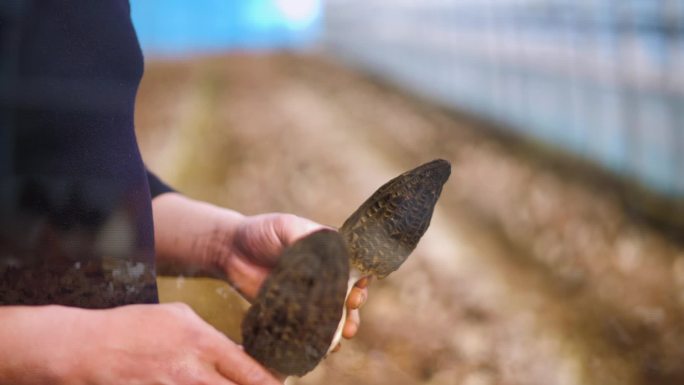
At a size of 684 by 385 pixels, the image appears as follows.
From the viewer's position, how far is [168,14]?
0.89m

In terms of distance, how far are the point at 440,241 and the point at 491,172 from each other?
113 centimetres

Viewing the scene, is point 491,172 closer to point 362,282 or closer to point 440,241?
point 440,241

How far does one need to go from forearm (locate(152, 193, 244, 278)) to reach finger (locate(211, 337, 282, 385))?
13cm

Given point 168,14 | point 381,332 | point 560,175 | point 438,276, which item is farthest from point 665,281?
point 168,14

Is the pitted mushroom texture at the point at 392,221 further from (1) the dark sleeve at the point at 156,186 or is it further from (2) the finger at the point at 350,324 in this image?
(1) the dark sleeve at the point at 156,186

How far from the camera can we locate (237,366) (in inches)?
24.0

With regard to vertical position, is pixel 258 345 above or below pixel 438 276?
above

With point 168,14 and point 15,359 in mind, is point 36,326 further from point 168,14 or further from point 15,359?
point 168,14

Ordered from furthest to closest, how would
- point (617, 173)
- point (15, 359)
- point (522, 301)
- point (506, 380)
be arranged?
point (617, 173) → point (522, 301) → point (506, 380) → point (15, 359)

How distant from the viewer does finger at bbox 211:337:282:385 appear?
0.61m

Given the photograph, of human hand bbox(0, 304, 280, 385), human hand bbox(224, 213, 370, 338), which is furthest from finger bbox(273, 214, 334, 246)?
Answer: human hand bbox(0, 304, 280, 385)

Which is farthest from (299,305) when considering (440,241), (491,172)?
(491,172)

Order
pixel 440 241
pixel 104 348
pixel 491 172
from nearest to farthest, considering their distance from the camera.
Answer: pixel 104 348 < pixel 440 241 < pixel 491 172

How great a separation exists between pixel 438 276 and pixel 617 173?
2.19 meters
